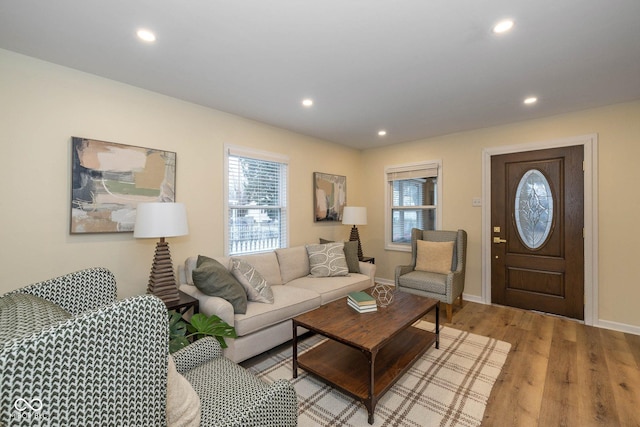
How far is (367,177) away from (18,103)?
172 inches

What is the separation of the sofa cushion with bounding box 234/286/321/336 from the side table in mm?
383

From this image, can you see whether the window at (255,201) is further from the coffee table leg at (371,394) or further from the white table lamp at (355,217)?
the coffee table leg at (371,394)

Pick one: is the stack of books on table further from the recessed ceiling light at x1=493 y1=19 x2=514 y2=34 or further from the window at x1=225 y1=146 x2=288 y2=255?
the recessed ceiling light at x1=493 y1=19 x2=514 y2=34

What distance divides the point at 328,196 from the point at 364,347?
3.01 m

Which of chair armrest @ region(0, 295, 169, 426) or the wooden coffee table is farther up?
chair armrest @ region(0, 295, 169, 426)

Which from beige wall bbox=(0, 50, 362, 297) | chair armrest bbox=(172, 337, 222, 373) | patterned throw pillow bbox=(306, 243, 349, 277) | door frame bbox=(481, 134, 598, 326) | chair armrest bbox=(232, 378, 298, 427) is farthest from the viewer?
patterned throw pillow bbox=(306, 243, 349, 277)

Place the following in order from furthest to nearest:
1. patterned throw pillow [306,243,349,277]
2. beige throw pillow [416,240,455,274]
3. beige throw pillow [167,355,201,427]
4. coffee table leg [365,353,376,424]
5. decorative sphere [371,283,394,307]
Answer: beige throw pillow [416,240,455,274] → patterned throw pillow [306,243,349,277] → decorative sphere [371,283,394,307] → coffee table leg [365,353,376,424] → beige throw pillow [167,355,201,427]

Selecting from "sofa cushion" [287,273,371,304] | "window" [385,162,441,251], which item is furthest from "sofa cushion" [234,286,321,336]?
"window" [385,162,441,251]

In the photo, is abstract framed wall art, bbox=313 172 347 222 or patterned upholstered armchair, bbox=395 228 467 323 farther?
abstract framed wall art, bbox=313 172 347 222

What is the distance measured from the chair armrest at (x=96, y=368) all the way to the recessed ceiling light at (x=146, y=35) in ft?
5.98

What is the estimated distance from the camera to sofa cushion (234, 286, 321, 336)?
228cm

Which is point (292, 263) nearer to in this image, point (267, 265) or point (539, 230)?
point (267, 265)

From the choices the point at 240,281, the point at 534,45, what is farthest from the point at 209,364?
the point at 534,45

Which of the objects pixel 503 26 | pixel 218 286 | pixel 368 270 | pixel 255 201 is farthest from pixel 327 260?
pixel 503 26
